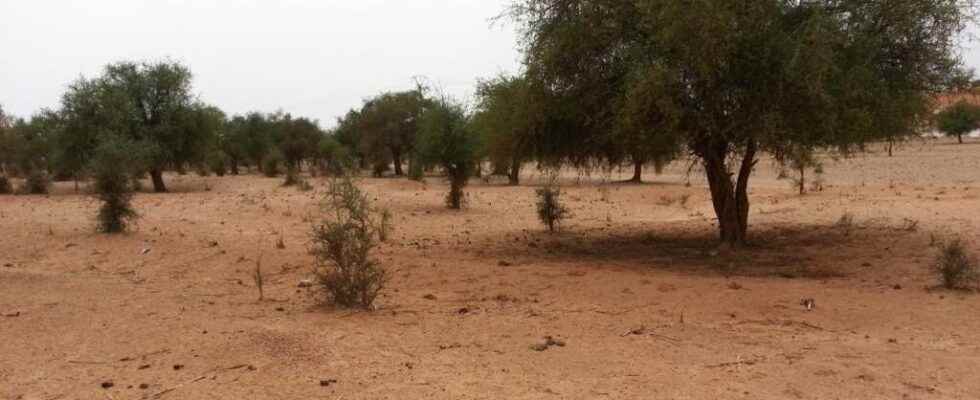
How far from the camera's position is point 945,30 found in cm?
1087

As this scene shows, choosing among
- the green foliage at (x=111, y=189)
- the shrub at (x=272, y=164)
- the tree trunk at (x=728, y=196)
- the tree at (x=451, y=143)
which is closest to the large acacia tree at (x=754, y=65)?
the tree trunk at (x=728, y=196)

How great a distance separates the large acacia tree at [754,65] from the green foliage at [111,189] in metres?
8.28

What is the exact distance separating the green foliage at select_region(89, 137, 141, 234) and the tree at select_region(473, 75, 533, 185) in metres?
7.04

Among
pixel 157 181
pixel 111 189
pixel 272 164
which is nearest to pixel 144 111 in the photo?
pixel 157 181

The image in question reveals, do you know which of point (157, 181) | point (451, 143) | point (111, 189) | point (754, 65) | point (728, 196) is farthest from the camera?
point (157, 181)

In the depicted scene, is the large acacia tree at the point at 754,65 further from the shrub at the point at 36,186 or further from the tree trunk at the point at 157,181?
the shrub at the point at 36,186

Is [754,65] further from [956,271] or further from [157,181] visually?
[157,181]

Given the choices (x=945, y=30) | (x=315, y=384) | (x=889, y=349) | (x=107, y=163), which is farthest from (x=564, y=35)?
(x=107, y=163)

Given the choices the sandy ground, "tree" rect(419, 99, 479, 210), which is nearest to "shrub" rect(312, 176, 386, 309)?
the sandy ground

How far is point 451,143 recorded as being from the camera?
2300 centimetres

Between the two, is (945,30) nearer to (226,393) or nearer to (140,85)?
(226,393)

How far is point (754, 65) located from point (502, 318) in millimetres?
5100

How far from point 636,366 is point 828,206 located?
16.0 metres

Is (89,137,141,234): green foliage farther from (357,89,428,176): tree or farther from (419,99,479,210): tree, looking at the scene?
(357,89,428,176): tree
